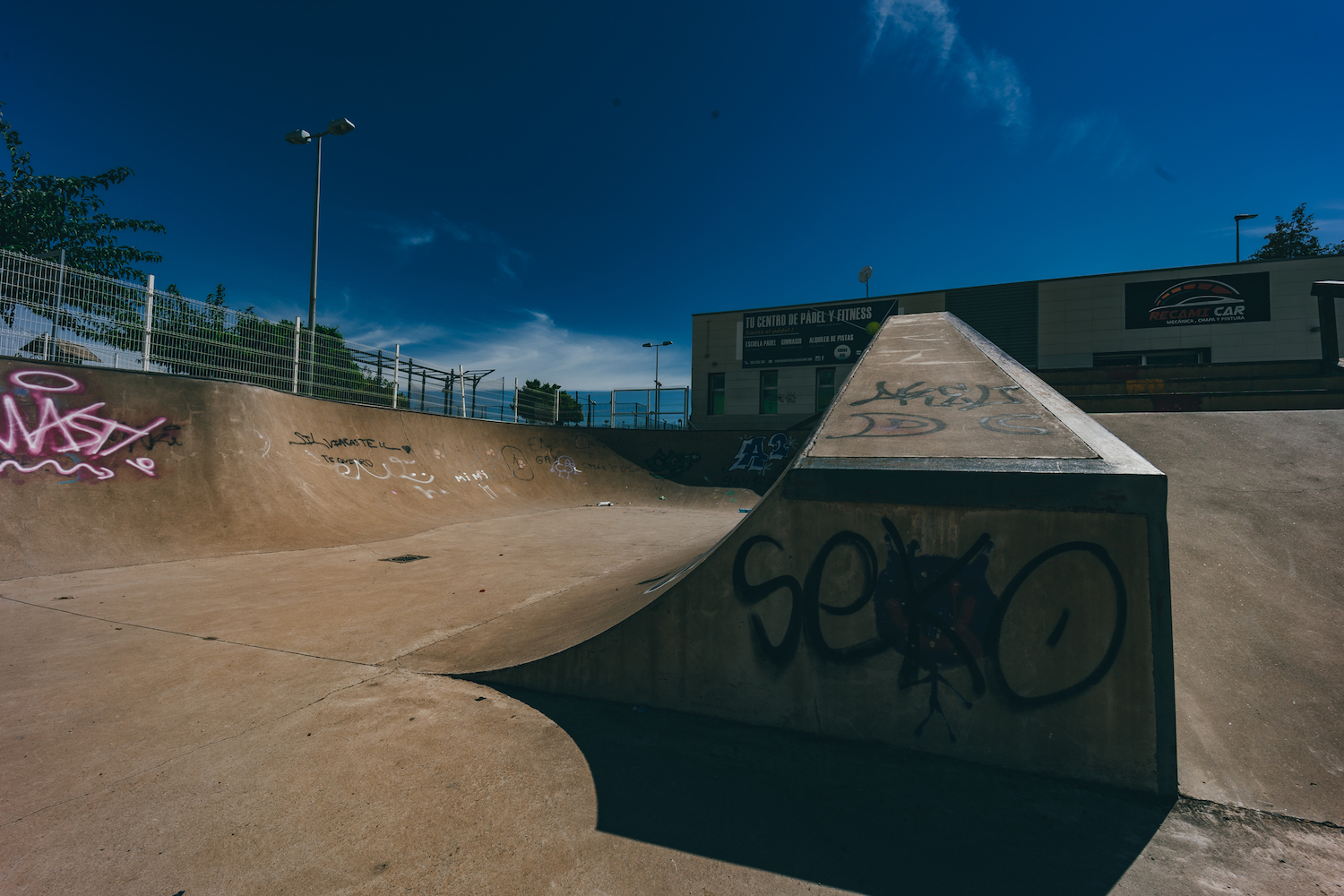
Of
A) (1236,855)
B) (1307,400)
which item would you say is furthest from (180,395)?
(1307,400)

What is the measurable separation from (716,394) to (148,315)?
65.5ft

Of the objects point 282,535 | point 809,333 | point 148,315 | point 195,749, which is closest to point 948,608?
point 195,749

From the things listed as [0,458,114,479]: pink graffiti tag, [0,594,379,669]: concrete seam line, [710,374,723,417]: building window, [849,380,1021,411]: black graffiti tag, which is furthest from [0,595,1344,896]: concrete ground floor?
[710,374,723,417]: building window

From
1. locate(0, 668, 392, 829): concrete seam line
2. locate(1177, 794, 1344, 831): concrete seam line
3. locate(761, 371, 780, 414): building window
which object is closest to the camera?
locate(1177, 794, 1344, 831): concrete seam line

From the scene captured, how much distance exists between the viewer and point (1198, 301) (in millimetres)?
18984

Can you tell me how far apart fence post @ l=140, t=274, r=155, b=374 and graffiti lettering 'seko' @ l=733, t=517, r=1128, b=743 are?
35.6 ft

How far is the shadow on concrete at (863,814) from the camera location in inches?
70.7

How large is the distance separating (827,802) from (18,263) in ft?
39.0

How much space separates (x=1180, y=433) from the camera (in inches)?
192

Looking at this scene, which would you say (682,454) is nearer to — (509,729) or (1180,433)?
(1180,433)

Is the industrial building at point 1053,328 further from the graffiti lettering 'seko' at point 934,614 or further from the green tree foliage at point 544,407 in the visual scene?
the graffiti lettering 'seko' at point 934,614

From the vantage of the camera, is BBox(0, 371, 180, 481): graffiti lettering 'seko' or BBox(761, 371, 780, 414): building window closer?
BBox(0, 371, 180, 481): graffiti lettering 'seko'

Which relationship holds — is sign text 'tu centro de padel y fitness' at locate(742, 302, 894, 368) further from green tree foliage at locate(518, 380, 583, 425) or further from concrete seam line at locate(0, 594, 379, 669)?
concrete seam line at locate(0, 594, 379, 669)

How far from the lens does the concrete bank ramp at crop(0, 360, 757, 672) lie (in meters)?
4.45
